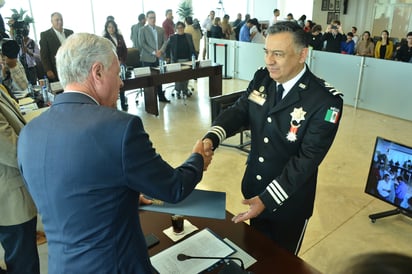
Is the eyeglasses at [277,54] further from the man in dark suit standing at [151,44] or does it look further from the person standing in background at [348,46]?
the person standing in background at [348,46]

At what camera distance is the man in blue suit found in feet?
3.22

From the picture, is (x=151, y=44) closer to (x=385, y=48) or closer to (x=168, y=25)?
(x=168, y=25)

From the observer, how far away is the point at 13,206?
1.92 metres

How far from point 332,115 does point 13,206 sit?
1.78 metres

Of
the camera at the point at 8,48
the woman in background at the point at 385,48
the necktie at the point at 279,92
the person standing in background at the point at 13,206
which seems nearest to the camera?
the necktie at the point at 279,92

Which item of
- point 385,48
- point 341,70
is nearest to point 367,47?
point 385,48

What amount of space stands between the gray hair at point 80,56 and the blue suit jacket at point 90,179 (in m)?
0.06

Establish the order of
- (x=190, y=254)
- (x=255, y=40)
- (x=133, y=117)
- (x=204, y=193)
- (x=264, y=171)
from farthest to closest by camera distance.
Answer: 1. (x=255, y=40)
2. (x=264, y=171)
3. (x=204, y=193)
4. (x=190, y=254)
5. (x=133, y=117)

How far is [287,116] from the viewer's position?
170 centimetres

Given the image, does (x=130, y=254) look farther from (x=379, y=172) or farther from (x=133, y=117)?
(x=379, y=172)

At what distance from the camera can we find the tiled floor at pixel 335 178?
9.24 ft

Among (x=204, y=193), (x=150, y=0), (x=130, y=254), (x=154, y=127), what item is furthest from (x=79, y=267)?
(x=150, y=0)

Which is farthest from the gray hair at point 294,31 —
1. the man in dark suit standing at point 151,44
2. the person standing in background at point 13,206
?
the man in dark suit standing at point 151,44

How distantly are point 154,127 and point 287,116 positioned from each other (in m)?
4.01
